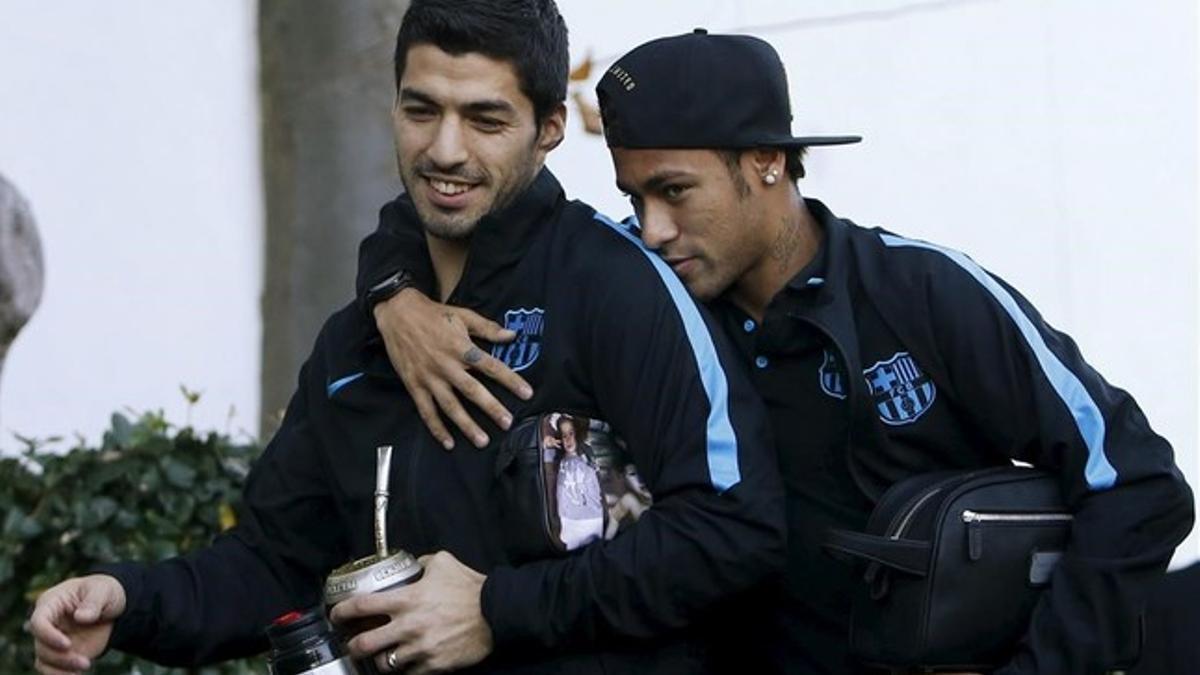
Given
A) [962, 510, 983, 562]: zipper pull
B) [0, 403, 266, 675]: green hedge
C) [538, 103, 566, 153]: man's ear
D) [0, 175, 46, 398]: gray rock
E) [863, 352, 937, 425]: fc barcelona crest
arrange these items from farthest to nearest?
[0, 175, 46, 398]: gray rock → [0, 403, 266, 675]: green hedge → [538, 103, 566, 153]: man's ear → [863, 352, 937, 425]: fc barcelona crest → [962, 510, 983, 562]: zipper pull

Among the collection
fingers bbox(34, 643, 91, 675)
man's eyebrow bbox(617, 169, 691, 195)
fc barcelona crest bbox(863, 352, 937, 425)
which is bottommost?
fingers bbox(34, 643, 91, 675)

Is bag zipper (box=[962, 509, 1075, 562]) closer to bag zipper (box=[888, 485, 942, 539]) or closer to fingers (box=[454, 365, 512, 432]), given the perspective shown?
bag zipper (box=[888, 485, 942, 539])

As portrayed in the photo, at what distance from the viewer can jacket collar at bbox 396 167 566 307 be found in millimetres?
3539

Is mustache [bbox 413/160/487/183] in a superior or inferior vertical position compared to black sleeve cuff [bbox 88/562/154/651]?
superior

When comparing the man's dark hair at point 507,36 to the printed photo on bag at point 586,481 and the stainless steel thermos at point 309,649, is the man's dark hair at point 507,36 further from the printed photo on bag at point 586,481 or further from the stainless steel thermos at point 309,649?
the stainless steel thermos at point 309,649

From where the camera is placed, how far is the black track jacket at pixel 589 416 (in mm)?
3330

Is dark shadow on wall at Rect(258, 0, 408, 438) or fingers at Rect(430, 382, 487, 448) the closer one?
fingers at Rect(430, 382, 487, 448)

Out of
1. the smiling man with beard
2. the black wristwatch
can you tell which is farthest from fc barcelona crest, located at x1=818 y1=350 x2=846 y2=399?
the black wristwatch

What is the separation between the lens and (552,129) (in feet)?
12.0

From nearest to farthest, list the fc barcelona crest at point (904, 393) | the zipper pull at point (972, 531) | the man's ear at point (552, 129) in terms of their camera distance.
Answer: the zipper pull at point (972, 531)
the fc barcelona crest at point (904, 393)
the man's ear at point (552, 129)

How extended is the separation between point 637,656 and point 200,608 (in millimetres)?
712

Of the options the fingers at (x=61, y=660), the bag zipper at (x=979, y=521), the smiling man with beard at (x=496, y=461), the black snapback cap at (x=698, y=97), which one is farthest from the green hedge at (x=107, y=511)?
the bag zipper at (x=979, y=521)

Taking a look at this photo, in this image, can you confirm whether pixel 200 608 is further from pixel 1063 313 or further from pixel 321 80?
pixel 1063 313

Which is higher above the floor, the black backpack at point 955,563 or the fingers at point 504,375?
the fingers at point 504,375
